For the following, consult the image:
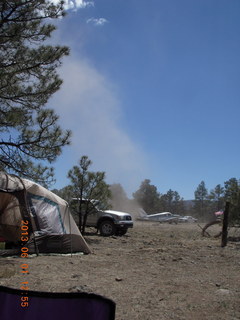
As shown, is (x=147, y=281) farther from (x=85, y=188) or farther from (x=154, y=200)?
(x=154, y=200)

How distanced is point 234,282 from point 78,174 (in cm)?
1071

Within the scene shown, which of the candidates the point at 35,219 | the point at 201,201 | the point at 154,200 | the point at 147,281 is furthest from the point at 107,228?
the point at 201,201

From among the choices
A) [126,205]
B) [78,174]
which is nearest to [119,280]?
[78,174]

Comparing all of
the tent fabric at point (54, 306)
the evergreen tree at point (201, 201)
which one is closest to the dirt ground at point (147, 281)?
the tent fabric at point (54, 306)

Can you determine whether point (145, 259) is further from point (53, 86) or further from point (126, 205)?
point (126, 205)

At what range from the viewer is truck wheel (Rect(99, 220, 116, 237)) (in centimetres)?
1631

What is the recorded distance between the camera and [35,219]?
886 cm

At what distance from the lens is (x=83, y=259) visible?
28.0ft

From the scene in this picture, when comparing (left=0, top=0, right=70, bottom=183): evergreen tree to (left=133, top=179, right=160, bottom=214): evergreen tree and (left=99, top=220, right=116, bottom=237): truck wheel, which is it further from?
(left=133, top=179, right=160, bottom=214): evergreen tree

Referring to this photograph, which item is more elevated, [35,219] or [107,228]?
[35,219]

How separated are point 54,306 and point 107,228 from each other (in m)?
14.8

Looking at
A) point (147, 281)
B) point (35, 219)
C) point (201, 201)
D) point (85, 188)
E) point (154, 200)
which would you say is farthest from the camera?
point (201, 201)

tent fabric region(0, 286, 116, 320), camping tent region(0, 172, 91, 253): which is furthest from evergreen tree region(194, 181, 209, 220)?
tent fabric region(0, 286, 116, 320)

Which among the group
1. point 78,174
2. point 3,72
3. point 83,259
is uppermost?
point 3,72
